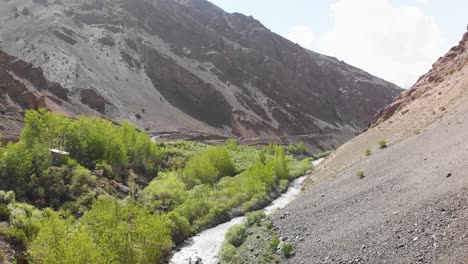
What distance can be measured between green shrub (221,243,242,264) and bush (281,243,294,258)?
3229mm

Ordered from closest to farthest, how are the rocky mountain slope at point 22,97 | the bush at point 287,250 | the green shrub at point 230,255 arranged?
1. the bush at point 287,250
2. the green shrub at point 230,255
3. the rocky mountain slope at point 22,97

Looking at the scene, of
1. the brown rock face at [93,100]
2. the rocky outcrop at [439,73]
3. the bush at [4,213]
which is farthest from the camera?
the brown rock face at [93,100]

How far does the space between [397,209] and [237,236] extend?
13.2 m

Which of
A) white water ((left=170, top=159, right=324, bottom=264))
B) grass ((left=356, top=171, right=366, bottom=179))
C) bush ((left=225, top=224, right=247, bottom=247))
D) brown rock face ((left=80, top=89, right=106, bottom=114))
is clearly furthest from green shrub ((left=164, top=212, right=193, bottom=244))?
brown rock face ((left=80, top=89, right=106, bottom=114))

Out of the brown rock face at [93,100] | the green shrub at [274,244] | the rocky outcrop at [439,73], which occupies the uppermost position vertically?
the rocky outcrop at [439,73]

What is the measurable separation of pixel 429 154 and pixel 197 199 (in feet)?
80.5

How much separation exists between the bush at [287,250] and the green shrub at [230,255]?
3229 mm

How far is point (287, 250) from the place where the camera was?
95.0ft

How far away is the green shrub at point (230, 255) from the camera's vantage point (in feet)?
102

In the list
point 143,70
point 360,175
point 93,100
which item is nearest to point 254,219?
point 360,175

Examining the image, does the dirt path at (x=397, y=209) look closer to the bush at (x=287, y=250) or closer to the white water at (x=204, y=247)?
the bush at (x=287, y=250)

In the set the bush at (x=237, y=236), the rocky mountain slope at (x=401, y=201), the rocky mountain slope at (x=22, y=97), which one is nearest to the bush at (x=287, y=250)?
the rocky mountain slope at (x=401, y=201)

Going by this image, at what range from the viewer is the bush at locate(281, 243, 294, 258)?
28.8 meters

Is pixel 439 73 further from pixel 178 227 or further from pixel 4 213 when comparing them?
pixel 4 213
